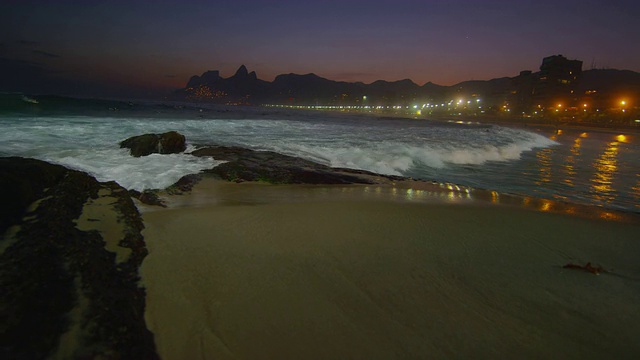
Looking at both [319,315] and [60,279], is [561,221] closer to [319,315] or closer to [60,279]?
[319,315]

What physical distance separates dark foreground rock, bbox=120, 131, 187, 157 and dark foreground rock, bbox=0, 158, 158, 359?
242 inches

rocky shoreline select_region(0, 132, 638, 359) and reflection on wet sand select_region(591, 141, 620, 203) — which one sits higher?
rocky shoreline select_region(0, 132, 638, 359)

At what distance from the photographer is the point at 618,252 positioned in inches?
158

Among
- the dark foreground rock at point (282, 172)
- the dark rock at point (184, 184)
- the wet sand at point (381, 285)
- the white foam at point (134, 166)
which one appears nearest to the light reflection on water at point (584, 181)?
the wet sand at point (381, 285)

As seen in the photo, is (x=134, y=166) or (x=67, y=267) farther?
(x=134, y=166)

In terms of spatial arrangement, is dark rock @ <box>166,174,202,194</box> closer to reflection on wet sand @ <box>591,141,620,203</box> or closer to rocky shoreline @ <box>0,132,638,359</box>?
rocky shoreline @ <box>0,132,638,359</box>

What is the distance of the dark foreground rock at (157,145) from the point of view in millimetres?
9711

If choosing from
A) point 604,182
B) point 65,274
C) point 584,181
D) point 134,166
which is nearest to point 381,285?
point 65,274

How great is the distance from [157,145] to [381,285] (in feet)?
30.1

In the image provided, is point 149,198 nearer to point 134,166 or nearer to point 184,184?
point 184,184

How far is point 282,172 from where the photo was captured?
754 cm

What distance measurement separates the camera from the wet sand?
7.16 ft

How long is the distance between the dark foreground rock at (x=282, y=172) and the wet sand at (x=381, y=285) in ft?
7.26

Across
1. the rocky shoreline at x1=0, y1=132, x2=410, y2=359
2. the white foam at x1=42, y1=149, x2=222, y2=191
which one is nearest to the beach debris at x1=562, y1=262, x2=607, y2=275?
the rocky shoreline at x1=0, y1=132, x2=410, y2=359
